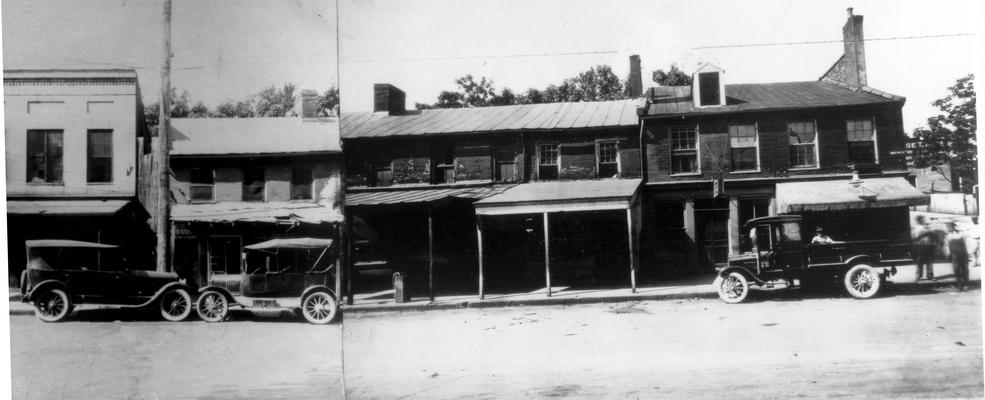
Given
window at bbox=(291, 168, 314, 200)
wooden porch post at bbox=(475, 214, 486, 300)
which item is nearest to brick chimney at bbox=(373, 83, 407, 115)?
window at bbox=(291, 168, 314, 200)

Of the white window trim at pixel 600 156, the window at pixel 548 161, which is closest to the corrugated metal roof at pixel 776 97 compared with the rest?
the white window trim at pixel 600 156

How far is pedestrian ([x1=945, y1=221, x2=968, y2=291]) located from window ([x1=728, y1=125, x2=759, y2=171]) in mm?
2317

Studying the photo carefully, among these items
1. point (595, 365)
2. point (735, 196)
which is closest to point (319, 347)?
point (595, 365)

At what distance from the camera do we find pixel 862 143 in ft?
22.1

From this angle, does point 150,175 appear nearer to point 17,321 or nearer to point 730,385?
point 17,321

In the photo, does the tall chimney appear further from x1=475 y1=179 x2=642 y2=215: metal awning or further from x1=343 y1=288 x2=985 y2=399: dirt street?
x1=343 y1=288 x2=985 y2=399: dirt street

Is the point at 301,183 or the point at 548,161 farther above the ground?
the point at 548,161

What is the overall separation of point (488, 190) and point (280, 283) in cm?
289

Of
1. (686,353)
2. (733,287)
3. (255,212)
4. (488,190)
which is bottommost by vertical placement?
(686,353)

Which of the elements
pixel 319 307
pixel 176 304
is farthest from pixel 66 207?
pixel 319 307

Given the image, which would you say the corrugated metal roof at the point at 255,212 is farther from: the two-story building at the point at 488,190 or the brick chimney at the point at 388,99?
the brick chimney at the point at 388,99

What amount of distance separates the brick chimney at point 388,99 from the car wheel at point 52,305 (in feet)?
12.5

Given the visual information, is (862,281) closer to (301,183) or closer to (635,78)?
(635,78)

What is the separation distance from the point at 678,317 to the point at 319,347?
4.24 meters
